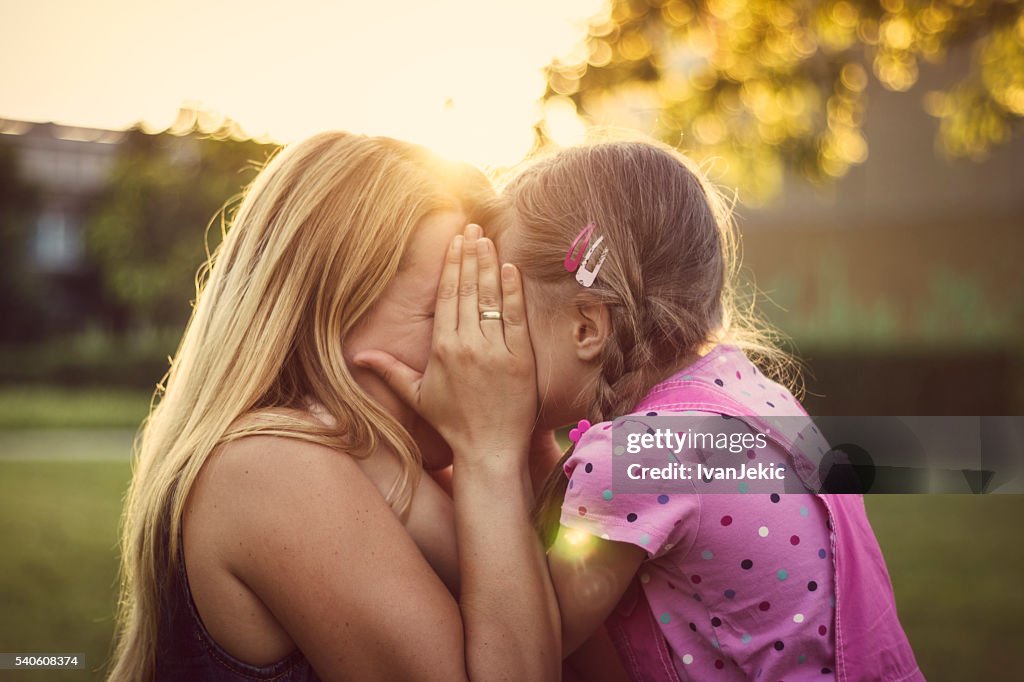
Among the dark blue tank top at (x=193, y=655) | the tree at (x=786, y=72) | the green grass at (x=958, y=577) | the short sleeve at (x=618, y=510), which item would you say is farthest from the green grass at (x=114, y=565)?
the tree at (x=786, y=72)

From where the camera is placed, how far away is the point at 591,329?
1.83 m

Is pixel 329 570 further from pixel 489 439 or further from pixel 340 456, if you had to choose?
pixel 489 439

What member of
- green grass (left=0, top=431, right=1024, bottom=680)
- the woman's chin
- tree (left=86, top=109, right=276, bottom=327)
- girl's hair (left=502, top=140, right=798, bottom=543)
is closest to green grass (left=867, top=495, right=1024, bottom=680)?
green grass (left=0, top=431, right=1024, bottom=680)

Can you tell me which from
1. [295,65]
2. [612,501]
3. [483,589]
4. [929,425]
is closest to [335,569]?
[483,589]

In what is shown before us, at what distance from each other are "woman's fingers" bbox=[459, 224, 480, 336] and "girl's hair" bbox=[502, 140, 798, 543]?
8cm

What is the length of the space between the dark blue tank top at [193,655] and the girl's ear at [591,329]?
79cm

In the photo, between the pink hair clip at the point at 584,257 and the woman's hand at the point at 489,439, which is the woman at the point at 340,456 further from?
the pink hair clip at the point at 584,257

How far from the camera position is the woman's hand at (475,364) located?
175cm

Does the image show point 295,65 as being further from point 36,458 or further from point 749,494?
point 36,458

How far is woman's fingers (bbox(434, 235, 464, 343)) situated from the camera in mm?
1829

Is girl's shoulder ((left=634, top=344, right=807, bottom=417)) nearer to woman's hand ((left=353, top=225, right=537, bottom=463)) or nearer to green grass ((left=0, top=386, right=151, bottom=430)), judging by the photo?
woman's hand ((left=353, top=225, right=537, bottom=463))

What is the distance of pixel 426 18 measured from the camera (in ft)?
8.09

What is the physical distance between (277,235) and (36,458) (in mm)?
4173

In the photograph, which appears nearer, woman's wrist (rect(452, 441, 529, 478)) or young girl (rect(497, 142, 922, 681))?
young girl (rect(497, 142, 922, 681))
